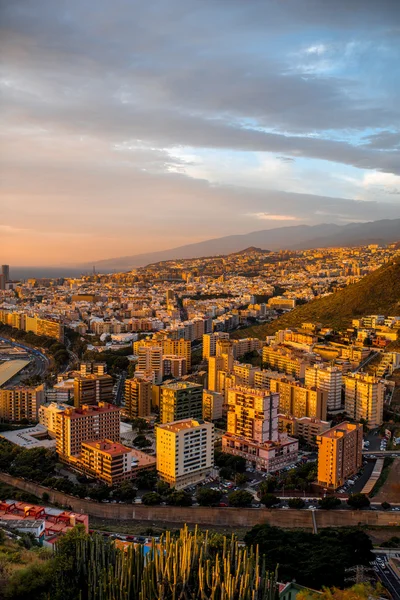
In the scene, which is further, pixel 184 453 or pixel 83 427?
pixel 83 427

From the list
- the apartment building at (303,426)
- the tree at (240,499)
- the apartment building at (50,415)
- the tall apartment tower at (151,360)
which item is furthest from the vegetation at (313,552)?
the tall apartment tower at (151,360)

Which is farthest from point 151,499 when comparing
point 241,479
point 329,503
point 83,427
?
point 329,503

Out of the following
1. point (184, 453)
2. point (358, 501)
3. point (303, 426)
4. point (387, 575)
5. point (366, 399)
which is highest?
point (366, 399)

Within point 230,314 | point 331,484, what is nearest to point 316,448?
point 331,484

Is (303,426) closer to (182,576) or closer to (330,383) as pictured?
(330,383)

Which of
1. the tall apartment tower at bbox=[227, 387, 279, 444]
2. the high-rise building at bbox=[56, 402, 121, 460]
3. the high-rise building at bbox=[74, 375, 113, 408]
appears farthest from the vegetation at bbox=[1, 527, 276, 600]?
the high-rise building at bbox=[74, 375, 113, 408]

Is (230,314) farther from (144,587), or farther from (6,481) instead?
(144,587)
